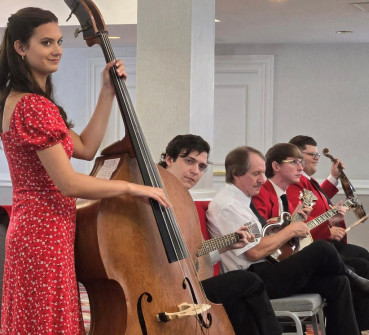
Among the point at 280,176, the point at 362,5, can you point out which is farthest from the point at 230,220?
the point at 362,5

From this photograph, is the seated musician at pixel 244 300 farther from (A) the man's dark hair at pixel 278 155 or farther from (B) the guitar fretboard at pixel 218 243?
(A) the man's dark hair at pixel 278 155

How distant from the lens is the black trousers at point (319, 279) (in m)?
3.54

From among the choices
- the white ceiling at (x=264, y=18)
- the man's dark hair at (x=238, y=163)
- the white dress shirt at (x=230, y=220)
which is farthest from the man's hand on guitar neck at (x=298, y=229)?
the white ceiling at (x=264, y=18)

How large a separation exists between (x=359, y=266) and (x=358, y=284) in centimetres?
65

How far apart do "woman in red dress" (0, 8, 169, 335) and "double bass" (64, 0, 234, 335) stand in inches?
2.9

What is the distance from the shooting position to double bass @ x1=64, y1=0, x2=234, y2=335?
7.23ft

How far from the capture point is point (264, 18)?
22.6ft

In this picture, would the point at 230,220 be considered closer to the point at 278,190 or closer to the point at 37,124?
the point at 278,190

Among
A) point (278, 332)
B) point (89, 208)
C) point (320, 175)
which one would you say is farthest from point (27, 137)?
point (320, 175)

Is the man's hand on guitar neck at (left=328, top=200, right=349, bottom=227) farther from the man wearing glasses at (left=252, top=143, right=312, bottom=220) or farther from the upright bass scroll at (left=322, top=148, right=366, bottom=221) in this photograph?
the upright bass scroll at (left=322, top=148, right=366, bottom=221)

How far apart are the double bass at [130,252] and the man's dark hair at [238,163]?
4.10ft

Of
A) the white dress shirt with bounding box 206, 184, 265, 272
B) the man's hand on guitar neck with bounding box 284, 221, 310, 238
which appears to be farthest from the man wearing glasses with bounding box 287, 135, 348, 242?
the white dress shirt with bounding box 206, 184, 265, 272

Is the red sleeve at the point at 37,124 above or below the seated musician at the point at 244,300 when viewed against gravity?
above

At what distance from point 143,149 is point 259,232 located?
1283mm
